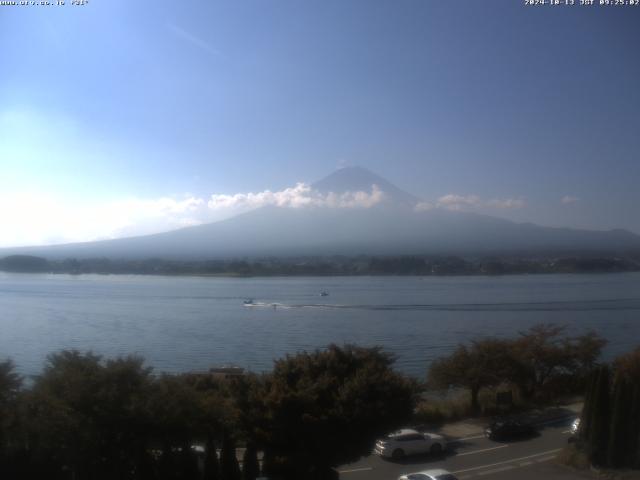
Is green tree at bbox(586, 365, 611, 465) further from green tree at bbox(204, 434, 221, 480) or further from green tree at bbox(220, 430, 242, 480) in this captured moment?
green tree at bbox(204, 434, 221, 480)

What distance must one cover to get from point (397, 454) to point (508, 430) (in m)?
1.89

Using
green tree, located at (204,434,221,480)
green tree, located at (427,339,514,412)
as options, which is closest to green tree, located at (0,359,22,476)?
green tree, located at (204,434,221,480)

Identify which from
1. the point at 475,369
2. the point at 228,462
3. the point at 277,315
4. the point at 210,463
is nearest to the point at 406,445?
the point at 228,462

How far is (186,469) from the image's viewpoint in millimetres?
5336

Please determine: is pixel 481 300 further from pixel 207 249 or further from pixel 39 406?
pixel 207 249

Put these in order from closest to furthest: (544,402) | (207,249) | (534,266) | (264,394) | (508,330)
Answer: (264,394), (544,402), (508,330), (534,266), (207,249)

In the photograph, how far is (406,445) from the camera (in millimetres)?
7230

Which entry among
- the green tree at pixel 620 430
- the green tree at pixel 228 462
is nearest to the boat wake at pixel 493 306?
the green tree at pixel 620 430

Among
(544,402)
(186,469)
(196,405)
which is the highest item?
(196,405)

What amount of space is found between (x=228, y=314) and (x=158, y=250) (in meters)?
41.0

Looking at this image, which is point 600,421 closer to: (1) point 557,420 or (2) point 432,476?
(2) point 432,476

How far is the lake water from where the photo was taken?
16.3 meters

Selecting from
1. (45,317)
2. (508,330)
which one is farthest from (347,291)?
(45,317)

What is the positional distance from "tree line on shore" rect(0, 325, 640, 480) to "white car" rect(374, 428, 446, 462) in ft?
4.59
